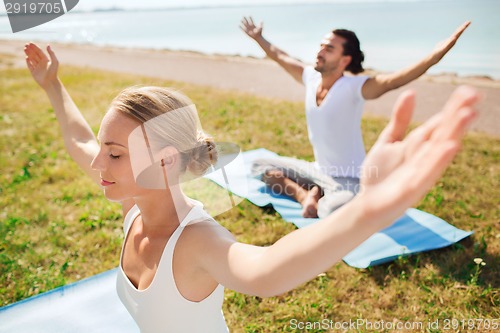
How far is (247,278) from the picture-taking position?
1151 millimetres

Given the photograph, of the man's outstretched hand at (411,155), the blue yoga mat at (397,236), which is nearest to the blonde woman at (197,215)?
the man's outstretched hand at (411,155)

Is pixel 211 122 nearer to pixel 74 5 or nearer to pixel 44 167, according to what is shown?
pixel 44 167

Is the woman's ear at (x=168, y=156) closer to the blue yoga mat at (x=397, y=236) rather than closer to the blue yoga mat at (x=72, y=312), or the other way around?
the blue yoga mat at (x=397, y=236)

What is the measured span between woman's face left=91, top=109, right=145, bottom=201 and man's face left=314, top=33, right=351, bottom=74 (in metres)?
2.91

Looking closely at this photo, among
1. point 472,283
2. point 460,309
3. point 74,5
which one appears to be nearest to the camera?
point 460,309

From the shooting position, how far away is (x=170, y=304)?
1558 millimetres

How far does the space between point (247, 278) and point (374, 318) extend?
205cm

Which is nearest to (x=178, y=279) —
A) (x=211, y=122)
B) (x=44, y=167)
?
(x=44, y=167)

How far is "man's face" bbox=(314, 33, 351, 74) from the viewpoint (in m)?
4.09

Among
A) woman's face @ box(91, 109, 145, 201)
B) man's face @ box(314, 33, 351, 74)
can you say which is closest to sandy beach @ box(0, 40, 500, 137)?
man's face @ box(314, 33, 351, 74)

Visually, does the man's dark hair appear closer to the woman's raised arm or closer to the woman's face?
the woman's raised arm

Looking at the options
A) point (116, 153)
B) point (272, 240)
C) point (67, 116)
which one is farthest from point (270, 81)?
point (116, 153)

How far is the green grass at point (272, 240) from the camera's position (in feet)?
9.59

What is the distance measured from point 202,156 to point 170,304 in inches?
22.9
